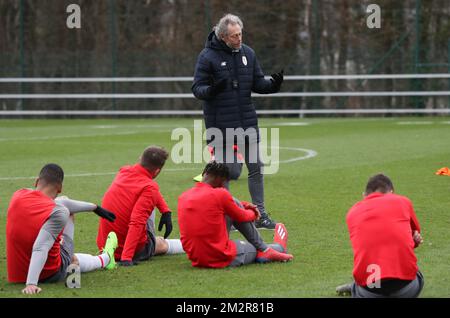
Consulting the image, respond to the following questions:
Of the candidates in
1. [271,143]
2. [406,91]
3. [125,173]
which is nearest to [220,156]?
[125,173]

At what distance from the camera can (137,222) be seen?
9.19 meters

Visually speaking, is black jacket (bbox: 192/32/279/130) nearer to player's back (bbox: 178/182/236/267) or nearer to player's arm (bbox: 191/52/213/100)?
player's arm (bbox: 191/52/213/100)

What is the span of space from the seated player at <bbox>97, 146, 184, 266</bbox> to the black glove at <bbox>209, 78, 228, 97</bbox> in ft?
5.52

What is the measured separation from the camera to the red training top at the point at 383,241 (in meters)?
7.12

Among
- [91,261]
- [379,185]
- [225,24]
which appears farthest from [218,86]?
[379,185]

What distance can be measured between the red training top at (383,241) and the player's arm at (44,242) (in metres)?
2.25

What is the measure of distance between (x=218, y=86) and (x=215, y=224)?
2.39 m

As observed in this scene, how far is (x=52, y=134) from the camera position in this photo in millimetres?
25781

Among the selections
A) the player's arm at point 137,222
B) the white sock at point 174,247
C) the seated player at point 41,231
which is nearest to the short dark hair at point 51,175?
the seated player at point 41,231

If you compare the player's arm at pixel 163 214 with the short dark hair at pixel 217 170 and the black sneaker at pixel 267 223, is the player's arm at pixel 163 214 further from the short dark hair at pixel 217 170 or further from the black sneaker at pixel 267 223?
the black sneaker at pixel 267 223

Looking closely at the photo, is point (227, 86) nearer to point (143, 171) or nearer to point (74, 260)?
point (143, 171)

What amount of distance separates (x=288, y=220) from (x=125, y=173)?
9.14ft

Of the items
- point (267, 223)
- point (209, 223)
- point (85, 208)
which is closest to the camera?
point (85, 208)

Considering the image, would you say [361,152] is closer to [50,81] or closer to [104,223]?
[104,223]
